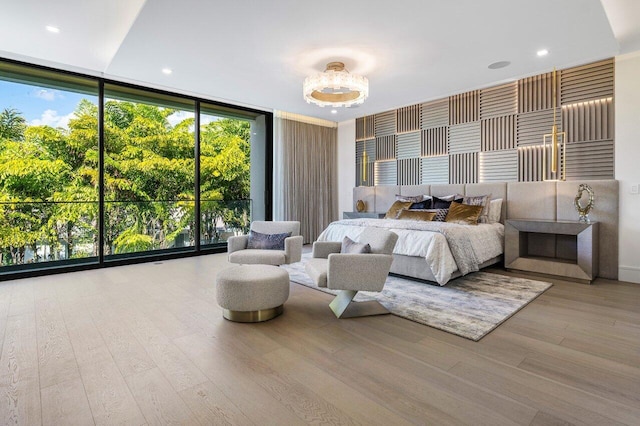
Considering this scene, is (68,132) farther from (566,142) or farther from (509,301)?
(566,142)

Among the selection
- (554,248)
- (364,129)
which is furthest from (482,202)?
(364,129)

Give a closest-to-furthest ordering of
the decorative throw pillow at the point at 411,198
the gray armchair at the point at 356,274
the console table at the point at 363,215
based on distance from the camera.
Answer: the gray armchair at the point at 356,274, the decorative throw pillow at the point at 411,198, the console table at the point at 363,215

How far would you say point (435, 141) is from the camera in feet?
20.5

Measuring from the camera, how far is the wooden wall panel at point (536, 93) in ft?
16.0

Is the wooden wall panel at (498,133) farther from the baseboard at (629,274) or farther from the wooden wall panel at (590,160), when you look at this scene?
the baseboard at (629,274)

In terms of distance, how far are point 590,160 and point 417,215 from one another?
2.42m

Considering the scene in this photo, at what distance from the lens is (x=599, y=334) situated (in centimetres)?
262

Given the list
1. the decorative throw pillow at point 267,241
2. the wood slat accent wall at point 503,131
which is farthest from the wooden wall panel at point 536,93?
the decorative throw pillow at point 267,241

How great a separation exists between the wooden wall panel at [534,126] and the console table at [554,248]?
1358 mm

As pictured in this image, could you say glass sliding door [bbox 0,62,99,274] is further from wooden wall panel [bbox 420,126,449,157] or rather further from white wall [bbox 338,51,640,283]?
white wall [bbox 338,51,640,283]

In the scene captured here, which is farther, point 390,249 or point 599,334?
point 390,249

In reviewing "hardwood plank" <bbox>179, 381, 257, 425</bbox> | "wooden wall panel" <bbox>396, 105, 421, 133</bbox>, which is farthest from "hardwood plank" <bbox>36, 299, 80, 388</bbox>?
"wooden wall panel" <bbox>396, 105, 421, 133</bbox>

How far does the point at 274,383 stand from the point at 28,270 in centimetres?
459

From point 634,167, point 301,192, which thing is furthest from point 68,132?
point 634,167
